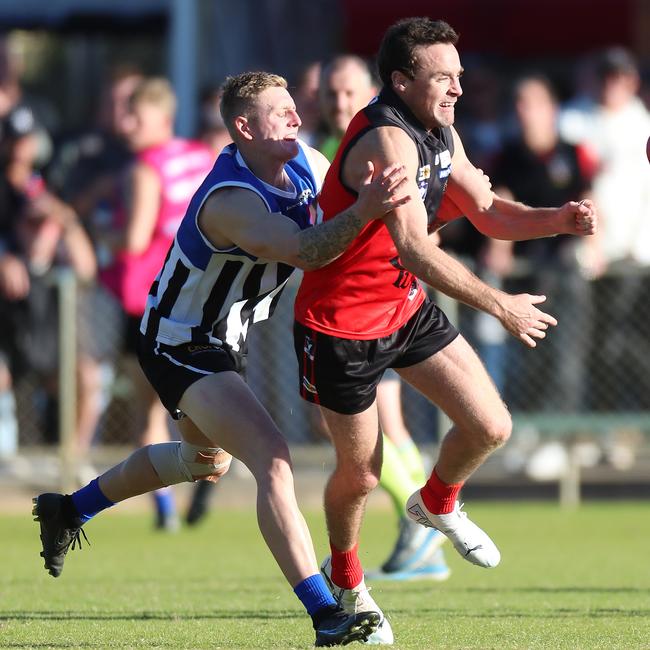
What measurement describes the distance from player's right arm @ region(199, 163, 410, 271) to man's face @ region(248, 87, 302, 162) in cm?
29

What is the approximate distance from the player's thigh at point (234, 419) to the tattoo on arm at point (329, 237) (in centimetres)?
58

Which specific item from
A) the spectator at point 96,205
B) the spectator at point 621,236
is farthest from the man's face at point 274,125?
the spectator at point 621,236

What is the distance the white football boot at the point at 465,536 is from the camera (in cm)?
616

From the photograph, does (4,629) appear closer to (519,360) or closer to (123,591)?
(123,591)

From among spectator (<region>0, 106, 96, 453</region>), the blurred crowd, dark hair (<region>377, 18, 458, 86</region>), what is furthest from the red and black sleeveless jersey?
spectator (<region>0, 106, 96, 453</region>)

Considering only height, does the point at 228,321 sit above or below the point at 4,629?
above

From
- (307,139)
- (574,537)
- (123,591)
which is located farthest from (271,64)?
(123,591)

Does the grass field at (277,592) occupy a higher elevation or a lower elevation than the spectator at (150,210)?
lower

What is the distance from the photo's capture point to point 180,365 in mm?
5883

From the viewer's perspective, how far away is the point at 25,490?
39.5 feet

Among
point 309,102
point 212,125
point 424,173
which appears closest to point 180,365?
point 424,173

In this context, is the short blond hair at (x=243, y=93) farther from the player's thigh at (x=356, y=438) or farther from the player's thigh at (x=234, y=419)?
the player's thigh at (x=356, y=438)

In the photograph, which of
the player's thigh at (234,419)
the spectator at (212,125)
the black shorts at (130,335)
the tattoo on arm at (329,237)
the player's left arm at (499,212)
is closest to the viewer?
the tattoo on arm at (329,237)

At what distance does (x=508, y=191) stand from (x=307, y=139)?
5.39 feet
